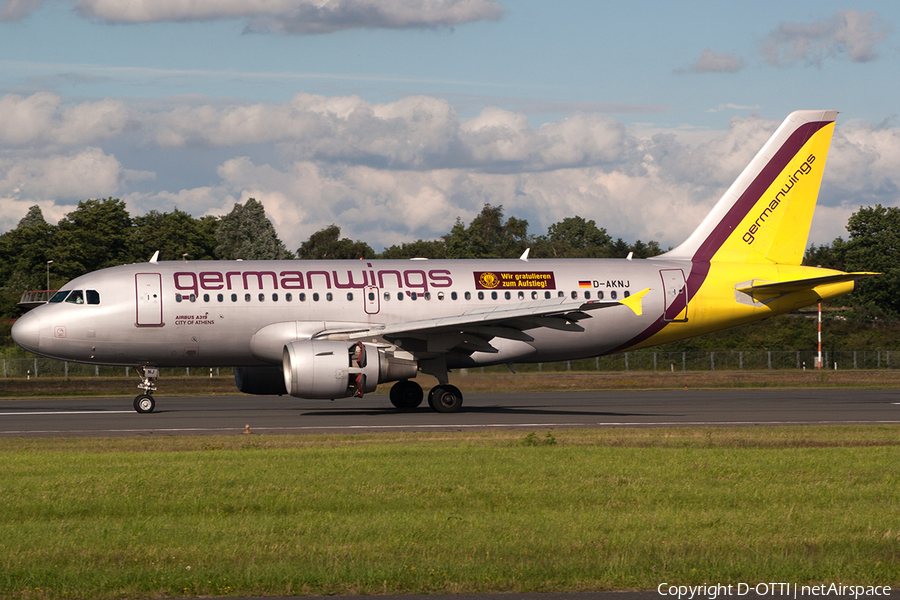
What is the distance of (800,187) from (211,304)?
1751 cm

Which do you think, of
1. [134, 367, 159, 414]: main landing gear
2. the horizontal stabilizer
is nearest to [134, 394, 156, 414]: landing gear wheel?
[134, 367, 159, 414]: main landing gear

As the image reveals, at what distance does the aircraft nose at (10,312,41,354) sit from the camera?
992 inches

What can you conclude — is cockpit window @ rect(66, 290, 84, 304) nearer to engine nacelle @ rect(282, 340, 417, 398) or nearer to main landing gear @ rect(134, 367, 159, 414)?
main landing gear @ rect(134, 367, 159, 414)

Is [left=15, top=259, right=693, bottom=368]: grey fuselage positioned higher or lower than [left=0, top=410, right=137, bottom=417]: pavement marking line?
higher

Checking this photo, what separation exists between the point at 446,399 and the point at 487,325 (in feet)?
8.22

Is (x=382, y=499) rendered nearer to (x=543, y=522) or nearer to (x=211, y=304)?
(x=543, y=522)

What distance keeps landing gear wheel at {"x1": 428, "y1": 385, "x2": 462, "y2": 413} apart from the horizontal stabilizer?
8.88 m

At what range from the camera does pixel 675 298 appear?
27.6m

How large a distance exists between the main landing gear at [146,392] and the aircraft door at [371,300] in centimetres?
574

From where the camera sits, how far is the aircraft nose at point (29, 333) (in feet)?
82.7

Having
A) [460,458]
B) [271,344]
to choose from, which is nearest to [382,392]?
[271,344]

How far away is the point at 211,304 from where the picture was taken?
83.5ft

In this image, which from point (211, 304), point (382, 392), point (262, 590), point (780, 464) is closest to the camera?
A: point (262, 590)

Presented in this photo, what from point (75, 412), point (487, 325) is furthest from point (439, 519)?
point (75, 412)
